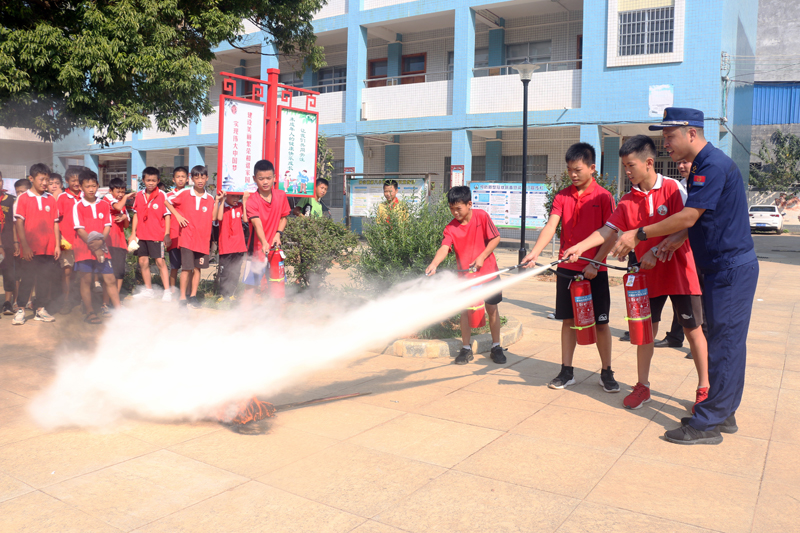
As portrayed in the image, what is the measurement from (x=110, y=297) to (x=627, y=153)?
646 cm

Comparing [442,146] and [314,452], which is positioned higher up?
[442,146]

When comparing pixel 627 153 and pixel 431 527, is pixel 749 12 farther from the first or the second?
pixel 431 527

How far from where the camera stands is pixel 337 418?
4301 millimetres

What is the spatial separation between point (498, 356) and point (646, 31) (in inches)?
583

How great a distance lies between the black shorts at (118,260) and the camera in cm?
827

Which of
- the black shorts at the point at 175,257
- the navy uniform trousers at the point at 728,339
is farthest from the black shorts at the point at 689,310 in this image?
the black shorts at the point at 175,257

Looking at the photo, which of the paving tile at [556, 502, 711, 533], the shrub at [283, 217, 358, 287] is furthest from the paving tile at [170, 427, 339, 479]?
the shrub at [283, 217, 358, 287]

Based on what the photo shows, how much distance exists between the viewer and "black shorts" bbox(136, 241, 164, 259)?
8344mm

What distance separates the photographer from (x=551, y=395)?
4.91 m

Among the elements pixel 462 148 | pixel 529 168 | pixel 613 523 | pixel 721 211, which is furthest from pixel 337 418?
pixel 529 168

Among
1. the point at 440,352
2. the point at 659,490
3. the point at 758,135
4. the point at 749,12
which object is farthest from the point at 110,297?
the point at 758,135

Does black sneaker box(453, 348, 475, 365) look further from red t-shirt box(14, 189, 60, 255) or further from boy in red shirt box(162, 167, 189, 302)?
red t-shirt box(14, 189, 60, 255)

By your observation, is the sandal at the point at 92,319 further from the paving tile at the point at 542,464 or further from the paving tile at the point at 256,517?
the paving tile at the point at 542,464

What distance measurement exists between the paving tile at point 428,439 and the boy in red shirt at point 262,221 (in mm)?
3196
